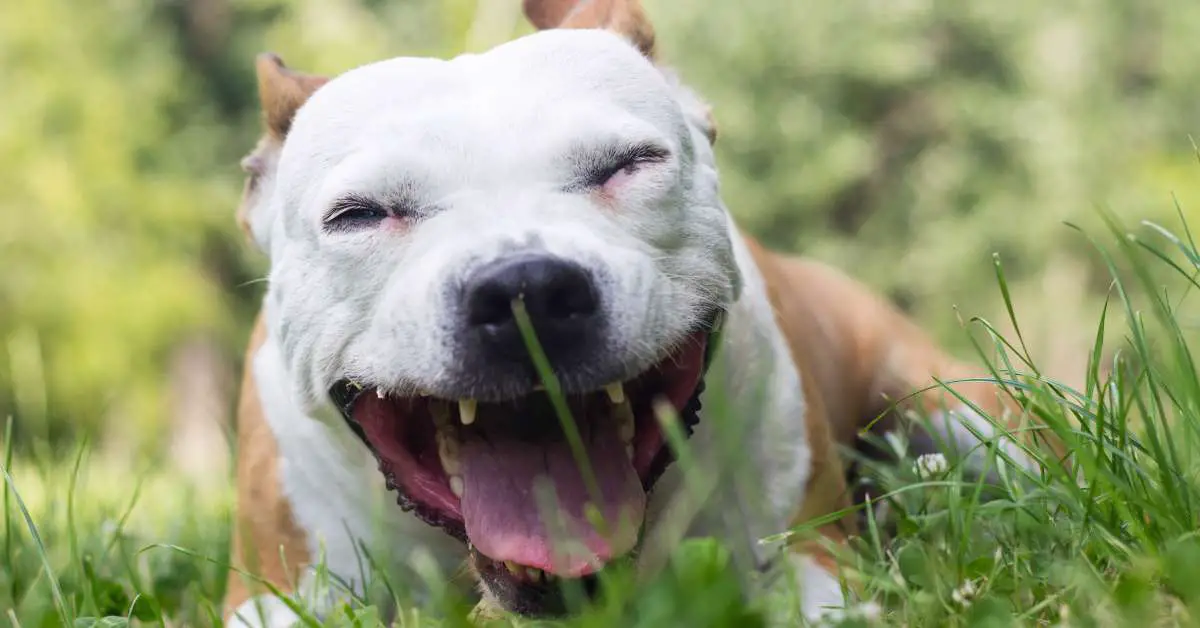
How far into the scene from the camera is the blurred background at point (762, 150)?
16047 mm

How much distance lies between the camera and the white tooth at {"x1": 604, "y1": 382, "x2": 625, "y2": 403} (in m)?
2.11

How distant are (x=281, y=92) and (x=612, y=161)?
817mm

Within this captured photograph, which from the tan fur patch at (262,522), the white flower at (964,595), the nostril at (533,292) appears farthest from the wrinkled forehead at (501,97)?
the white flower at (964,595)

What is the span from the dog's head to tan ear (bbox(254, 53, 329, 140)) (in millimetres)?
137

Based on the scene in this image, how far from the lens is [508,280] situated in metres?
1.92

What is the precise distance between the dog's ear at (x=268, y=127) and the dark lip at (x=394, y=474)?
55cm

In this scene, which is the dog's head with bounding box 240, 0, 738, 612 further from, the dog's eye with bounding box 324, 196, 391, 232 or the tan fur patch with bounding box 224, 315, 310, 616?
the tan fur patch with bounding box 224, 315, 310, 616

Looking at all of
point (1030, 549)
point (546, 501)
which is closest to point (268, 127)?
point (546, 501)

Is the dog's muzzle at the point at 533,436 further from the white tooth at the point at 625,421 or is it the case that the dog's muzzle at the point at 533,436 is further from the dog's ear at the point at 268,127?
the dog's ear at the point at 268,127

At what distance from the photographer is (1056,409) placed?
182cm

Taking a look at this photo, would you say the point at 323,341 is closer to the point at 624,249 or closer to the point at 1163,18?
the point at 624,249

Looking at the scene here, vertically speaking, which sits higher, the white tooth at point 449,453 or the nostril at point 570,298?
the nostril at point 570,298

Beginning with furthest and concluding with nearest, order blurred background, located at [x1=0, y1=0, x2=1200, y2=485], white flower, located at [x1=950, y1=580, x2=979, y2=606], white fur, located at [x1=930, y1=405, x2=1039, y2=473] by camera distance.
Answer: blurred background, located at [x1=0, y1=0, x2=1200, y2=485] → white fur, located at [x1=930, y1=405, x2=1039, y2=473] → white flower, located at [x1=950, y1=580, x2=979, y2=606]

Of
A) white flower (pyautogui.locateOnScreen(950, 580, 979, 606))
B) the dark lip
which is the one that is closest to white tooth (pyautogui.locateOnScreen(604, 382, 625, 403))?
the dark lip
